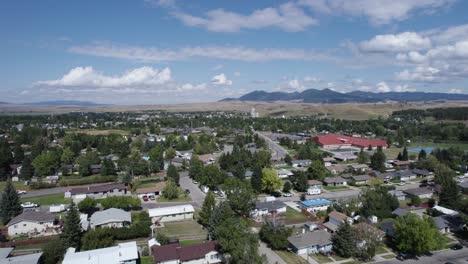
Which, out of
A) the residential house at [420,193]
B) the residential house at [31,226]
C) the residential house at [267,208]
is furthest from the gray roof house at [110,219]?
the residential house at [420,193]

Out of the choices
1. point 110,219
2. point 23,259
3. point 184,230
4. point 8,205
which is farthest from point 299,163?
point 23,259

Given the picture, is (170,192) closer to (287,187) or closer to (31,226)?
(31,226)

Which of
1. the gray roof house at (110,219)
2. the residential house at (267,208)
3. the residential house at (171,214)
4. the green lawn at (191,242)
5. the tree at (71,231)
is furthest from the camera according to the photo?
the residential house at (267,208)

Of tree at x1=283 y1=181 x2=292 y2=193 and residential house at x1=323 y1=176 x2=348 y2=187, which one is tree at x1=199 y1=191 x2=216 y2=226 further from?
residential house at x1=323 y1=176 x2=348 y2=187

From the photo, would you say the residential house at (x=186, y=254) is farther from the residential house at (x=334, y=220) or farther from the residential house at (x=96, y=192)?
the residential house at (x=96, y=192)

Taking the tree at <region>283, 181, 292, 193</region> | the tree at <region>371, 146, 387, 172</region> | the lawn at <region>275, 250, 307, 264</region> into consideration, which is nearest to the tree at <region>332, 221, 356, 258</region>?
the lawn at <region>275, 250, 307, 264</region>

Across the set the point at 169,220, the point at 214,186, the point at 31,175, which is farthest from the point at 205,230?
the point at 31,175

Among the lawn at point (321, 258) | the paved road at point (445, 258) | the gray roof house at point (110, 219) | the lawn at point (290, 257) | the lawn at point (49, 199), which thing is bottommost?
the lawn at point (321, 258)

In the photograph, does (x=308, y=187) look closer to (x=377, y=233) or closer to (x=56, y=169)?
(x=377, y=233)
